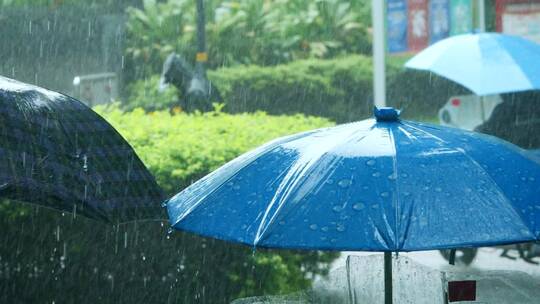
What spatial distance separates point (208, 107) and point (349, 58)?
20.9ft

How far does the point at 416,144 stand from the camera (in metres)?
3.90

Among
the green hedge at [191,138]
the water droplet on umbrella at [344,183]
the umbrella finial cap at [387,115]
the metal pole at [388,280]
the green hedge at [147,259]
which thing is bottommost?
the green hedge at [147,259]

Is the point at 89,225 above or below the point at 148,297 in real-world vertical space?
above

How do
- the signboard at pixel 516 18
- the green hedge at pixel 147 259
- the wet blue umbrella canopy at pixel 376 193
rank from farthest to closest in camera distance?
the signboard at pixel 516 18 < the green hedge at pixel 147 259 < the wet blue umbrella canopy at pixel 376 193

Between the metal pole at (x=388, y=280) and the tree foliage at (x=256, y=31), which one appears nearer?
the metal pole at (x=388, y=280)

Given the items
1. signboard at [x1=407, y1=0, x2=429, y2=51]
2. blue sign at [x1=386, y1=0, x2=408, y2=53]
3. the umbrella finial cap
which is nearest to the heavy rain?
the umbrella finial cap

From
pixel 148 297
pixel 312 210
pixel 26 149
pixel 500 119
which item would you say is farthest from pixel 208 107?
pixel 312 210

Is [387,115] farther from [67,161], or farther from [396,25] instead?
[396,25]

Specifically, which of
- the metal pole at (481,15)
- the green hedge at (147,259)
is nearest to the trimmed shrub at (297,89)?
the metal pole at (481,15)

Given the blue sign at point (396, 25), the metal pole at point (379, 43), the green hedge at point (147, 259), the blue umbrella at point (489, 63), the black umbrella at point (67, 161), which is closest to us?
the black umbrella at point (67, 161)

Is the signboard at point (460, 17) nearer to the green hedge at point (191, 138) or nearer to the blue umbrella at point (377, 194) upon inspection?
the green hedge at point (191, 138)

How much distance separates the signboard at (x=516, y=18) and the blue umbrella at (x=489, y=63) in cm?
416

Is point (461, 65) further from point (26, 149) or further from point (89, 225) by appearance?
point (26, 149)

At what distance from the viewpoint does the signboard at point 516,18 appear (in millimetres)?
13547
